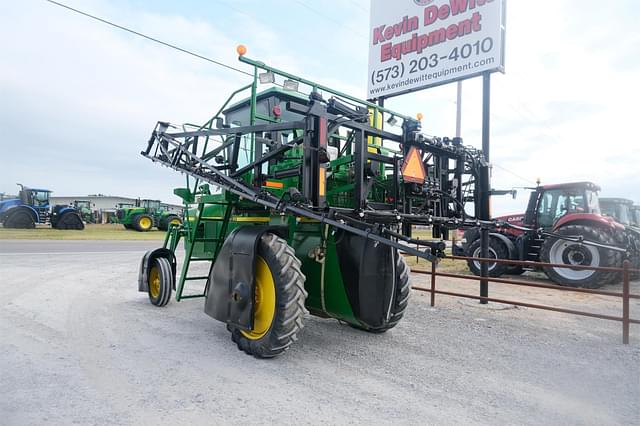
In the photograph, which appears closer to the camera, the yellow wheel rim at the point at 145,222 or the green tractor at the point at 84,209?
the yellow wheel rim at the point at 145,222

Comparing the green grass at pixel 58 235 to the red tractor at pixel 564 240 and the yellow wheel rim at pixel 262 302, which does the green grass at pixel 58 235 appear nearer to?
the red tractor at pixel 564 240

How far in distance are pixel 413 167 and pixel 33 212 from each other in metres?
29.5

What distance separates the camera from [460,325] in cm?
607

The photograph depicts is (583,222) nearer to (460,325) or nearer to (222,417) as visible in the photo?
(460,325)

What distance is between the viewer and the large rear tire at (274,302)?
4.14 m

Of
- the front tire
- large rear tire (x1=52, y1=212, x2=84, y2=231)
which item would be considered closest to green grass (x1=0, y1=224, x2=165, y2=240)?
large rear tire (x1=52, y1=212, x2=84, y2=231)

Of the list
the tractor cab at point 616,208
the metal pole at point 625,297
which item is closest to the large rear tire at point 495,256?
the tractor cab at point 616,208

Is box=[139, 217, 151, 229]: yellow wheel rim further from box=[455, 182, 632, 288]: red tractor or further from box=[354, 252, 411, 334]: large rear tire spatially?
box=[354, 252, 411, 334]: large rear tire

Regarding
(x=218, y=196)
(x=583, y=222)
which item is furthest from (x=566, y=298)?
(x=218, y=196)

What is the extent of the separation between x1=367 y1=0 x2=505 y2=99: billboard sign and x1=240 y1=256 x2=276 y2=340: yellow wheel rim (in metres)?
6.38

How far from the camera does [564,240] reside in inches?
353

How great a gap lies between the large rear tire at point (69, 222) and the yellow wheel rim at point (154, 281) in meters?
25.2

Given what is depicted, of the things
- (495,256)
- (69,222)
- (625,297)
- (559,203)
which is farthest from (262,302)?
(69,222)

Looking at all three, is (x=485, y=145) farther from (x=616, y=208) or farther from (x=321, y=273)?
(x=616, y=208)
